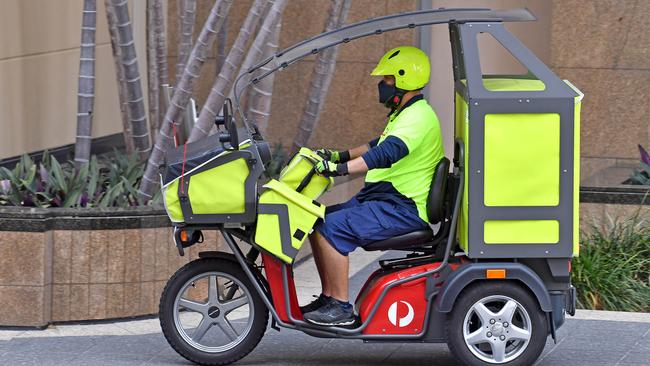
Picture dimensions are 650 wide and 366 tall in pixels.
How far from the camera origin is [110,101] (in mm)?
12867

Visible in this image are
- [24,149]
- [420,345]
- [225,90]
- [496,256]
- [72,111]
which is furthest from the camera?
[72,111]

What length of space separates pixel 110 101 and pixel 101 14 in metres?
0.88

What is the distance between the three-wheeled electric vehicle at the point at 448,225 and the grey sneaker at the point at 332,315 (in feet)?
0.16

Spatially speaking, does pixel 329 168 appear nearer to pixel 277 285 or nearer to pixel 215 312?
pixel 277 285

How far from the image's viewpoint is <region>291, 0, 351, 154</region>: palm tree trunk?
1123cm

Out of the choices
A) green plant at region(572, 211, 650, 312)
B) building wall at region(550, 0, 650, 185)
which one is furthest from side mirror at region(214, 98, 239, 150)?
building wall at region(550, 0, 650, 185)

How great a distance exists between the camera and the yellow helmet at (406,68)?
6930mm

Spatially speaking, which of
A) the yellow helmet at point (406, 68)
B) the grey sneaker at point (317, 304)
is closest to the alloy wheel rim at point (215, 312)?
the grey sneaker at point (317, 304)

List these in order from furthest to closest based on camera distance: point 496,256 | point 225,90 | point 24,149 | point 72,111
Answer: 1. point 72,111
2. point 24,149
3. point 225,90
4. point 496,256

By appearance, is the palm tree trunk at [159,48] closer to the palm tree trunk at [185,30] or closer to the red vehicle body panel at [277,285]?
the palm tree trunk at [185,30]

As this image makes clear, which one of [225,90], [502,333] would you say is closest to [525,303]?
[502,333]

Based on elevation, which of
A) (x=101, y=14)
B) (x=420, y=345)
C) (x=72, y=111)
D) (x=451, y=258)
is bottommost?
(x=420, y=345)

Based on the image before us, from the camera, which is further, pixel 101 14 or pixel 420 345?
pixel 101 14

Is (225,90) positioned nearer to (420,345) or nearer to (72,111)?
(420,345)
